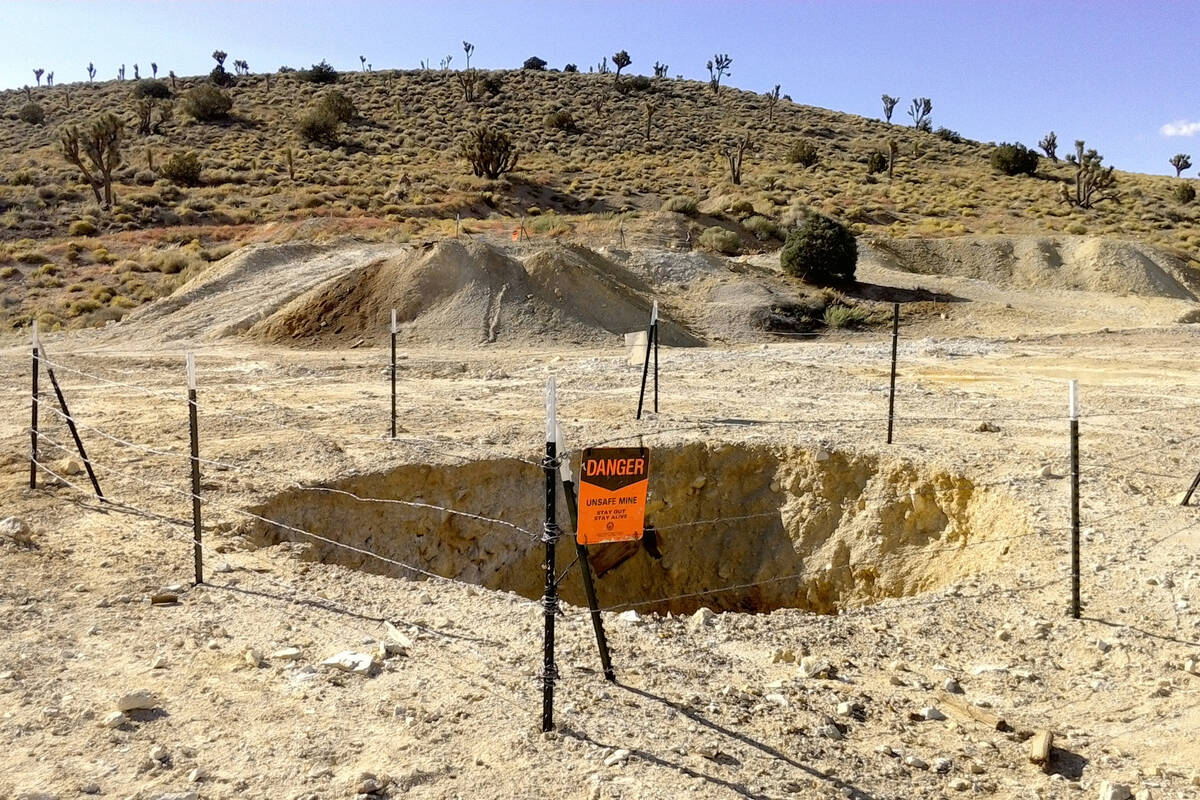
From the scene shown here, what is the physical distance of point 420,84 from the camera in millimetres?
73062

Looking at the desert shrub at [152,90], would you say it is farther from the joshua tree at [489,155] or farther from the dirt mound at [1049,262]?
the dirt mound at [1049,262]

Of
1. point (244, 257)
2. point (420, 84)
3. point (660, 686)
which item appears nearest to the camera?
point (660, 686)

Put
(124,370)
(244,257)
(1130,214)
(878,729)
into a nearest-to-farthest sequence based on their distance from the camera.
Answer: (878,729), (124,370), (244,257), (1130,214)

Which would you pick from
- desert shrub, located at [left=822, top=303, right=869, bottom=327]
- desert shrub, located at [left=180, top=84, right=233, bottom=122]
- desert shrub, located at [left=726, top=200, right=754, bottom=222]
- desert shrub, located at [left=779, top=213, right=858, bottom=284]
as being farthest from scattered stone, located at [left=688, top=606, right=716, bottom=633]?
desert shrub, located at [left=180, top=84, right=233, bottom=122]

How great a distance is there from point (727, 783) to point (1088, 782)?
180 cm

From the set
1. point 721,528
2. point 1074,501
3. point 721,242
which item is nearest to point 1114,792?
point 1074,501

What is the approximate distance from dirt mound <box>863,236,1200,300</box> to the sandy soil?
18935 mm

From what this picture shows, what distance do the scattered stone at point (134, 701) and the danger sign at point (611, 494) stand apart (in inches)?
95.9

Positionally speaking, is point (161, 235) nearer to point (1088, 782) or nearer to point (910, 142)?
point (1088, 782)

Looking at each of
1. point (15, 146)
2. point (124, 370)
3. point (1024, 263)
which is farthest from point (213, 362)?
point (15, 146)

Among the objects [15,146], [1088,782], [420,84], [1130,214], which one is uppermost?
[420,84]

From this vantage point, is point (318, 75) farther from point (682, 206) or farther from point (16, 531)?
point (16, 531)

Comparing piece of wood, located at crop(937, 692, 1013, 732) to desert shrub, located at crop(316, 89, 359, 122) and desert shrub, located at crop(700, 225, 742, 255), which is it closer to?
desert shrub, located at crop(700, 225, 742, 255)

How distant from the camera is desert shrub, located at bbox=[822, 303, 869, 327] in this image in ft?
84.6
